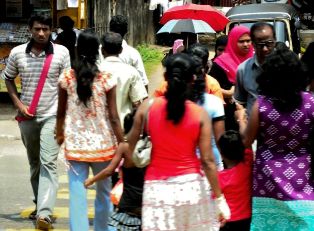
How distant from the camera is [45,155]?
7.12m

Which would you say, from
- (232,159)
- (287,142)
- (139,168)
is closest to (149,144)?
(139,168)

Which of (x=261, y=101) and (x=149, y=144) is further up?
(x=261, y=101)

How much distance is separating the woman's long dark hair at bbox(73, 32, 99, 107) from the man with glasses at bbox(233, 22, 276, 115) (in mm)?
1130

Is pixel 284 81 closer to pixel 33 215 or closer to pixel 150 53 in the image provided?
pixel 33 215

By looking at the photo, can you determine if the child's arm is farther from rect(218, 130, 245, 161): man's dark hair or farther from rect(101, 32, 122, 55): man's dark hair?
rect(101, 32, 122, 55): man's dark hair

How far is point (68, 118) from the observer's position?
597 centimetres

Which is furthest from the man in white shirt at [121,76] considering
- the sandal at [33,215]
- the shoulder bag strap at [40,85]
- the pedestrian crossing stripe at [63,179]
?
the pedestrian crossing stripe at [63,179]

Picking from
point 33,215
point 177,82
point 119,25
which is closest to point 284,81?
point 177,82

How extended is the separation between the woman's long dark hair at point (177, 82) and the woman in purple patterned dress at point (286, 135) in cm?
43

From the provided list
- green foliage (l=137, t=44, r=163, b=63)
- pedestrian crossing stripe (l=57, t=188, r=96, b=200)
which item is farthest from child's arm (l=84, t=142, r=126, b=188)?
green foliage (l=137, t=44, r=163, b=63)

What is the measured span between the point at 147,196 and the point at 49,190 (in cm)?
252

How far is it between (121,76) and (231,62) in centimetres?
121

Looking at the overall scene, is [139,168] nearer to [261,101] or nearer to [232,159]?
[232,159]

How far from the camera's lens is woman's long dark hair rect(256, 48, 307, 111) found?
4633mm
